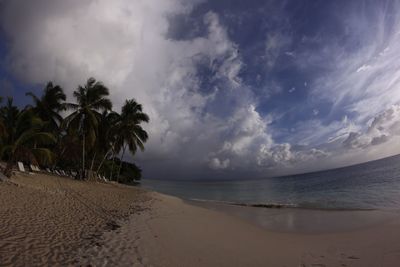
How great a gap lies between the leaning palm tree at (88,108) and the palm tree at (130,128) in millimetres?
3768

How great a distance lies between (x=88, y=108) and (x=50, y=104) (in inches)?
290

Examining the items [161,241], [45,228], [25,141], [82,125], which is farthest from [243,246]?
[82,125]

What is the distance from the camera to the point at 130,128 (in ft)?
94.2

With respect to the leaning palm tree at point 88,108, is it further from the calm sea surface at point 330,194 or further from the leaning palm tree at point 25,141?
the calm sea surface at point 330,194

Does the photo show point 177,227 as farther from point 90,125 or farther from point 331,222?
point 90,125

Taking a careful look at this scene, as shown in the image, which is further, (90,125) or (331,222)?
(90,125)

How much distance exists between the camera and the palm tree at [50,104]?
27325 millimetres

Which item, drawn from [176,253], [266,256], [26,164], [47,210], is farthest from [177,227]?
[26,164]

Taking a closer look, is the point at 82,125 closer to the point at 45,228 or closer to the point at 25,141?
the point at 25,141

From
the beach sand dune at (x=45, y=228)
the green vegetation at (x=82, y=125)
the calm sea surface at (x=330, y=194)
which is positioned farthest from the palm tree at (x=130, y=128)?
the beach sand dune at (x=45, y=228)

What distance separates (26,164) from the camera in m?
26.6

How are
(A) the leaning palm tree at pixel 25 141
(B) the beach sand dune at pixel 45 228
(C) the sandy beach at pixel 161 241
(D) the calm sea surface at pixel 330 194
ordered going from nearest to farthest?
(B) the beach sand dune at pixel 45 228
(C) the sandy beach at pixel 161 241
(A) the leaning palm tree at pixel 25 141
(D) the calm sea surface at pixel 330 194

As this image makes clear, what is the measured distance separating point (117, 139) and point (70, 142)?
5237mm

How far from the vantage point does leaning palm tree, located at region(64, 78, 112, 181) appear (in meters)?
24.1
